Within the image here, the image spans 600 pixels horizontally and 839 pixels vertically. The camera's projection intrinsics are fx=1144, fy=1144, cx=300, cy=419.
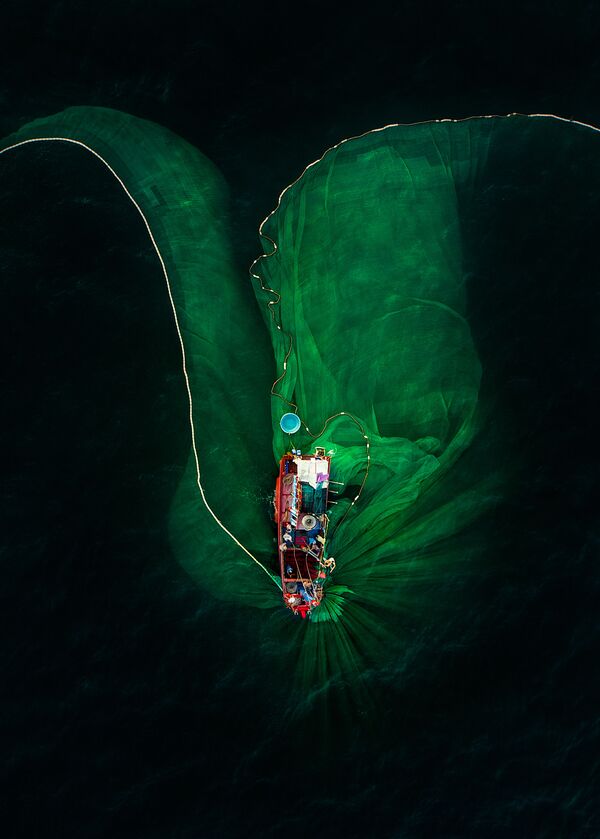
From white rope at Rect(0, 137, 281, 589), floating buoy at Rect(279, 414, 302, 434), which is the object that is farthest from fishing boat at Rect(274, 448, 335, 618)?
floating buoy at Rect(279, 414, 302, 434)

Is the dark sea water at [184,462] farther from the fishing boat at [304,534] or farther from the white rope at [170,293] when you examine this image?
the fishing boat at [304,534]

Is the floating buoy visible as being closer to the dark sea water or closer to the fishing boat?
the fishing boat

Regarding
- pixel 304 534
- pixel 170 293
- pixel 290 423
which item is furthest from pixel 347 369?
pixel 170 293

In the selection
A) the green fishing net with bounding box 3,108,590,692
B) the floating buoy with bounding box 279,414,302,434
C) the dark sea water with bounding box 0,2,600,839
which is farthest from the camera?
the green fishing net with bounding box 3,108,590,692

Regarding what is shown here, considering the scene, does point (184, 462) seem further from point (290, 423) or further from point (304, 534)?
point (304, 534)

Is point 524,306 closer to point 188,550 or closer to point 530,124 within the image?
point 530,124
